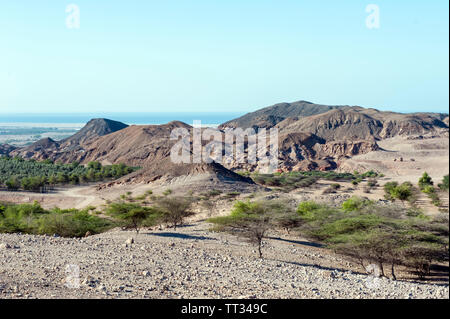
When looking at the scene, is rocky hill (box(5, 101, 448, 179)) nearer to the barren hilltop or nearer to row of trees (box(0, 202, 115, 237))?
the barren hilltop

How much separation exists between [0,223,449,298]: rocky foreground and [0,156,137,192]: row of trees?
3144cm

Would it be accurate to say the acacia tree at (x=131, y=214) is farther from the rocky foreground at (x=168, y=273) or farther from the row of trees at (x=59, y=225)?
the rocky foreground at (x=168, y=273)

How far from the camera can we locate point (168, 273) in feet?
33.7

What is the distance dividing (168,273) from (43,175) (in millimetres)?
44388

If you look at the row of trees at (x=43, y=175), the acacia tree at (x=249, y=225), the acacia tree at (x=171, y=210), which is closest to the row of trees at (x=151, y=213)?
the acacia tree at (x=171, y=210)

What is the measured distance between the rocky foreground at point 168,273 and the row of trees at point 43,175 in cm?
3144

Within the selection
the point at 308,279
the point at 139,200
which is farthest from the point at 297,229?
the point at 139,200

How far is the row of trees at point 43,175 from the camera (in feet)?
141

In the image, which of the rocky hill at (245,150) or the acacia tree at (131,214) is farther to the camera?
the rocky hill at (245,150)

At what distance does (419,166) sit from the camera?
185 ft

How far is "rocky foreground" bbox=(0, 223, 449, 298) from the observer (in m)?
8.54

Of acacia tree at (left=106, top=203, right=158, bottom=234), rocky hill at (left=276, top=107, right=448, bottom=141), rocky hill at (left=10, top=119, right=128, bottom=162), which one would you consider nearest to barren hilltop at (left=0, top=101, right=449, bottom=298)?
acacia tree at (left=106, top=203, right=158, bottom=234)

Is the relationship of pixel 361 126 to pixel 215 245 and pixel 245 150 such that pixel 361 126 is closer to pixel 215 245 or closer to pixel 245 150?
pixel 245 150
